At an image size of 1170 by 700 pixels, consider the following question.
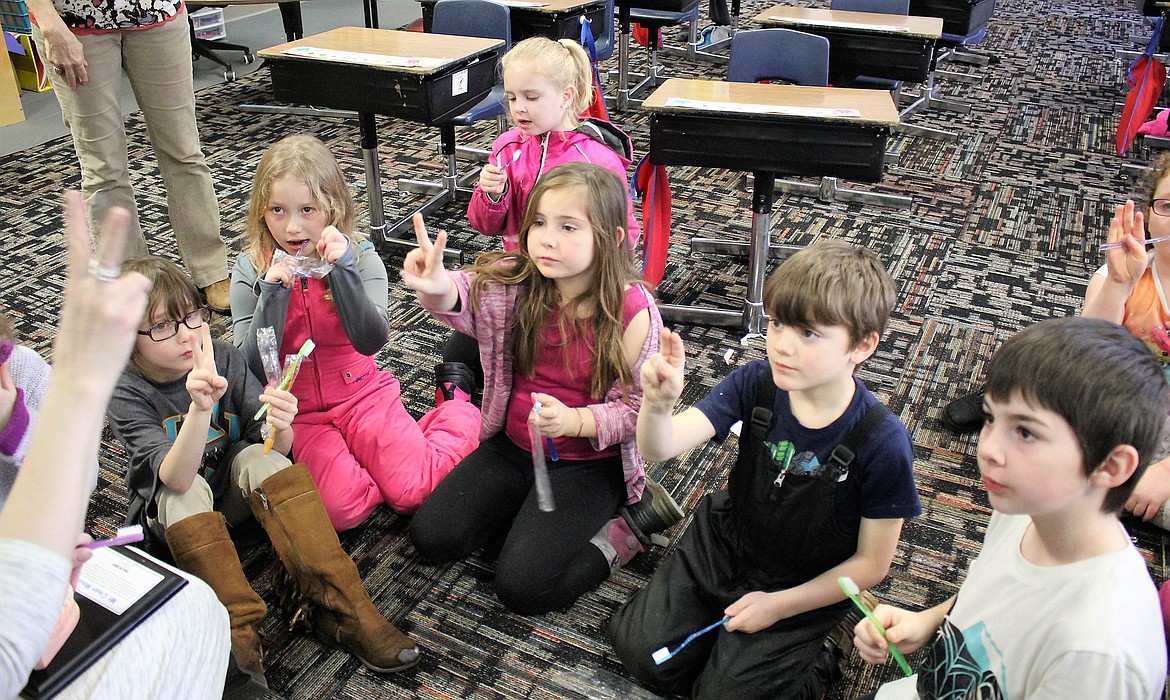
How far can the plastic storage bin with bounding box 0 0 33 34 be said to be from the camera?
4.46 meters

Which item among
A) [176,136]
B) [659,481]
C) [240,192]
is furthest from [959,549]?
[240,192]

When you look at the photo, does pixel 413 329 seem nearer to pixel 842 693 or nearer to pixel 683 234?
pixel 683 234

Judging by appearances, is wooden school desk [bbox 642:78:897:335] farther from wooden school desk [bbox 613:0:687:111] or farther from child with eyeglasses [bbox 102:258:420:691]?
wooden school desk [bbox 613:0:687:111]

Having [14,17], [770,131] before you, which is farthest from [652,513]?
[14,17]

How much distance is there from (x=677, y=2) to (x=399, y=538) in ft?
12.6

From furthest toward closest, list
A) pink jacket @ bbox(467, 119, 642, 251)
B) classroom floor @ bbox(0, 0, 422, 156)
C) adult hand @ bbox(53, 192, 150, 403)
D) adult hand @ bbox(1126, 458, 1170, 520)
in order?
classroom floor @ bbox(0, 0, 422, 156), pink jacket @ bbox(467, 119, 642, 251), adult hand @ bbox(1126, 458, 1170, 520), adult hand @ bbox(53, 192, 150, 403)

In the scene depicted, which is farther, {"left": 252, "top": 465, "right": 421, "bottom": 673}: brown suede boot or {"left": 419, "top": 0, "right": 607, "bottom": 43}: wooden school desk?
{"left": 419, "top": 0, "right": 607, "bottom": 43}: wooden school desk

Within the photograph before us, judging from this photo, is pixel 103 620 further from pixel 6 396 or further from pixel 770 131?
pixel 770 131

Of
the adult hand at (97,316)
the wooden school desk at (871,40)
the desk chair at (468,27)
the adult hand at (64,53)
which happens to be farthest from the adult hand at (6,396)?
the wooden school desk at (871,40)

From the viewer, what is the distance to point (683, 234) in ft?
11.7

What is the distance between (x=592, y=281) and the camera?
175cm

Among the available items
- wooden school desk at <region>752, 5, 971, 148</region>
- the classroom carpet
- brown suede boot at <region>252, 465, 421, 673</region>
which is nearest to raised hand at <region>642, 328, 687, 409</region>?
the classroom carpet

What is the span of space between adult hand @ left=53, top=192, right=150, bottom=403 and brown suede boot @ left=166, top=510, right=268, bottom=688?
0.86 m

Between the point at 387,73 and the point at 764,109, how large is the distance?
47.7 inches
